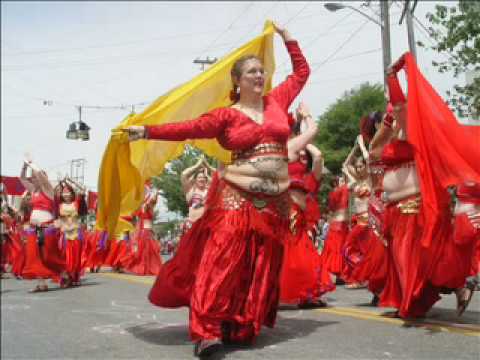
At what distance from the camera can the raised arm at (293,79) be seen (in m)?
4.78

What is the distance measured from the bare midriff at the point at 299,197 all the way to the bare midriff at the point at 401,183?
1.54m

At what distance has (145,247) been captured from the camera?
1502cm

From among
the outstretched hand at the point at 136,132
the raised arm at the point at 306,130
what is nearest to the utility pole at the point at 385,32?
the raised arm at the point at 306,130

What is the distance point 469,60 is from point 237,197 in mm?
2265

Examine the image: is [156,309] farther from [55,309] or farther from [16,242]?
[16,242]

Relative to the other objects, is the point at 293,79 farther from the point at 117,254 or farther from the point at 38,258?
the point at 117,254

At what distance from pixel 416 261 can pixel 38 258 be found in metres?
7.75

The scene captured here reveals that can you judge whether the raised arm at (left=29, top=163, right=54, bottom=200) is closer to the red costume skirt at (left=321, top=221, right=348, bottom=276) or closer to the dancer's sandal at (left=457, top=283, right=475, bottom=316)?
the red costume skirt at (left=321, top=221, right=348, bottom=276)

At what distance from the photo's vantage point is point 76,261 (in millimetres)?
11445

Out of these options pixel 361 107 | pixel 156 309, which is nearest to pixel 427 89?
pixel 156 309

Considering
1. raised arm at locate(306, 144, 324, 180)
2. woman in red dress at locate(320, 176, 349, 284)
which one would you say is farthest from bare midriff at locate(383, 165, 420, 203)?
woman in red dress at locate(320, 176, 349, 284)

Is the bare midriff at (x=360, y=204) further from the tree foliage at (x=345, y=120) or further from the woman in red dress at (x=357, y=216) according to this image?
the tree foliage at (x=345, y=120)

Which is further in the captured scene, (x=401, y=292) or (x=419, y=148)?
(x=401, y=292)

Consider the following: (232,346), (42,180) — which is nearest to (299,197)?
(232,346)
